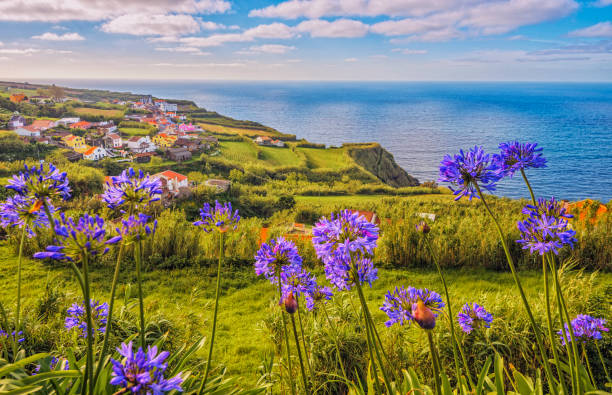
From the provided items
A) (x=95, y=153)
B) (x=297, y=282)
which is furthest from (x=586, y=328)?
(x=95, y=153)

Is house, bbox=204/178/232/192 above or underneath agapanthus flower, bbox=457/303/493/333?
underneath

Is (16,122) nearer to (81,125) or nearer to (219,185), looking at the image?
(81,125)

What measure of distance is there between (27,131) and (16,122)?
3.58 feet

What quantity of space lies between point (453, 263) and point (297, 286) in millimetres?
4852

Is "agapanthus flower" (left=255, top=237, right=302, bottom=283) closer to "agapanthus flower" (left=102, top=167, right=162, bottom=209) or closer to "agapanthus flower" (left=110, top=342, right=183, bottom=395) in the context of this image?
"agapanthus flower" (left=102, top=167, right=162, bottom=209)

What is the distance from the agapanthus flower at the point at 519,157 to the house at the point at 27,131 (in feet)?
97.8

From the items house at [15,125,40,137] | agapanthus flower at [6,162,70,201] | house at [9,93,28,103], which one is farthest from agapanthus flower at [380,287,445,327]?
house at [9,93,28,103]

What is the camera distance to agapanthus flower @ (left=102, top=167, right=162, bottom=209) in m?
1.24

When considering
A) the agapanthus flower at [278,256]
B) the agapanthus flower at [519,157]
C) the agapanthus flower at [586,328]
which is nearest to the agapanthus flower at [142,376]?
the agapanthus flower at [278,256]

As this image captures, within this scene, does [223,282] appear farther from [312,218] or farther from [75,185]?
[75,185]

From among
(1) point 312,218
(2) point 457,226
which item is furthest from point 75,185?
(2) point 457,226

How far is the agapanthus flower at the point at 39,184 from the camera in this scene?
47.0 inches

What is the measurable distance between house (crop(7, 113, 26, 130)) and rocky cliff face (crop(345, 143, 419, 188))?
34.8 m

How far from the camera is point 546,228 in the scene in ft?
4.38
